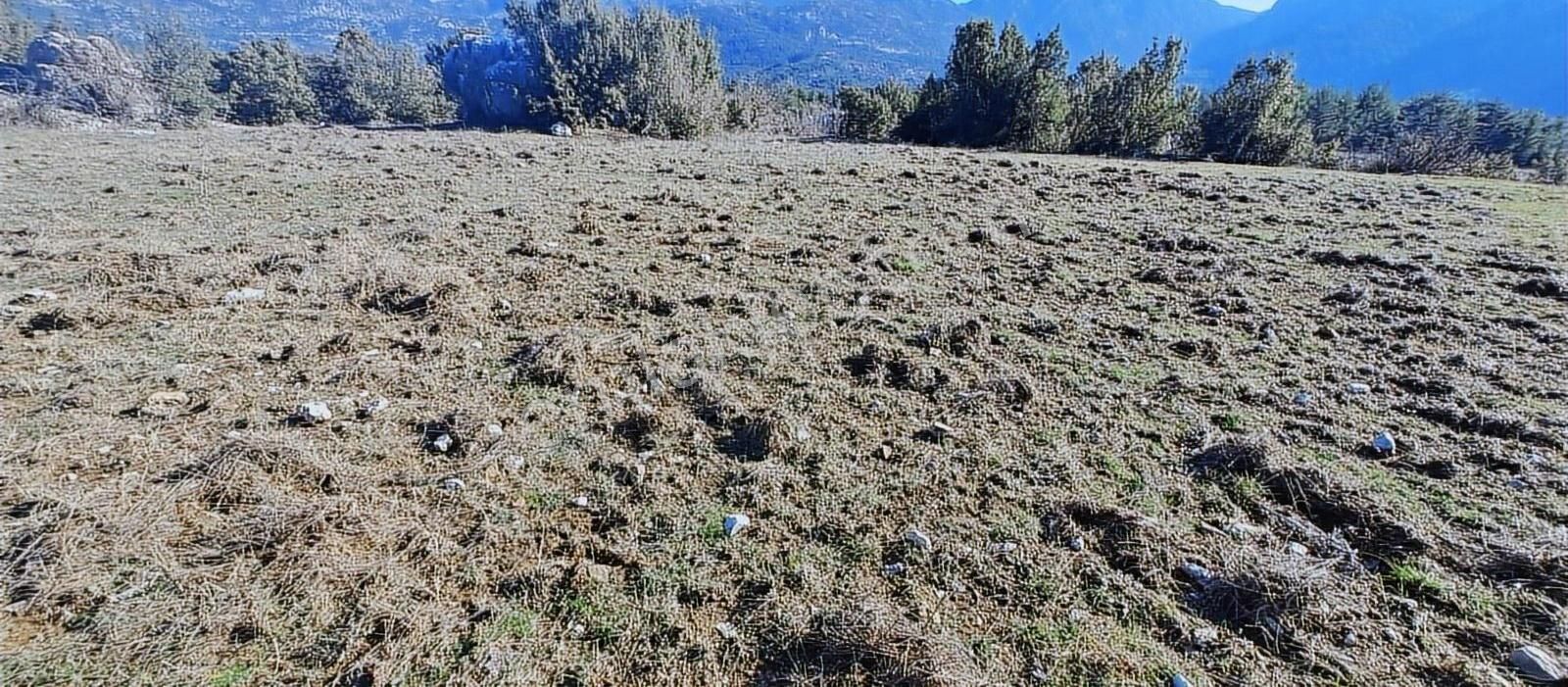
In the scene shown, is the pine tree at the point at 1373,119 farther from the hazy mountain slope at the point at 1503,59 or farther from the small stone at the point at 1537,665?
the hazy mountain slope at the point at 1503,59

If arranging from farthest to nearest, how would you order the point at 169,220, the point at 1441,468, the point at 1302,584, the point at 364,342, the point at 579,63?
the point at 579,63
the point at 169,220
the point at 364,342
the point at 1441,468
the point at 1302,584

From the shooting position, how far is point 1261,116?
2150 cm

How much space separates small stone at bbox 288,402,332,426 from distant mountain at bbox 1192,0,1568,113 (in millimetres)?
154102

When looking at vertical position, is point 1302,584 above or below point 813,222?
below

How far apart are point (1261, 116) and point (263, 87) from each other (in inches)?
A: 1820

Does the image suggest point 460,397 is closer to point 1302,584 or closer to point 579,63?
point 1302,584

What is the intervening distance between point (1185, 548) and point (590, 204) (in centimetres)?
758

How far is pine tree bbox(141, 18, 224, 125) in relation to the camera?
29.0 m

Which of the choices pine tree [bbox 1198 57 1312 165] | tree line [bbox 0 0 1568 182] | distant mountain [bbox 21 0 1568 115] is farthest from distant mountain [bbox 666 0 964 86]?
pine tree [bbox 1198 57 1312 165]

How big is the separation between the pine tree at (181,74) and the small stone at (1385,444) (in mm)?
34668

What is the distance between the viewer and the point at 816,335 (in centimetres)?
422

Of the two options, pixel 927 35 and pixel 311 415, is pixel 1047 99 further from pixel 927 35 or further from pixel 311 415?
pixel 927 35

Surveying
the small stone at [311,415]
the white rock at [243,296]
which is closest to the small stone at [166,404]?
the small stone at [311,415]

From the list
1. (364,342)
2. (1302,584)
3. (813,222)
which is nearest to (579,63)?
(813,222)
